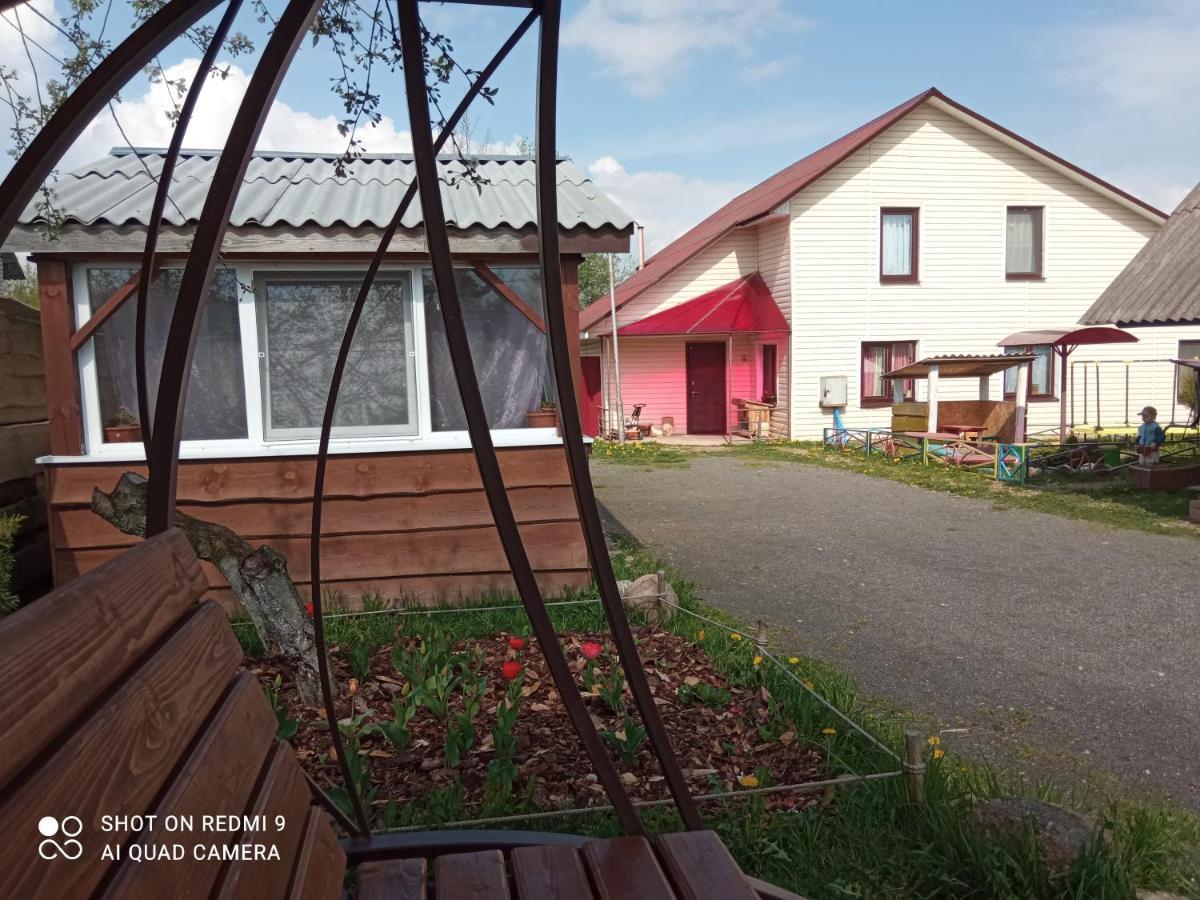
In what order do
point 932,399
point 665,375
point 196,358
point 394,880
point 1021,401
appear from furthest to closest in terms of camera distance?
point 665,375, point 932,399, point 1021,401, point 196,358, point 394,880

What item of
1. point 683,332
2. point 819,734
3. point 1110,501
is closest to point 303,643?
point 819,734

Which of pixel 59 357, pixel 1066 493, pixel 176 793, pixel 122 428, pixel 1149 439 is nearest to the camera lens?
pixel 176 793

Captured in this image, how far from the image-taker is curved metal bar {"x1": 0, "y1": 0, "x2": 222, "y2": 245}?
156 centimetres

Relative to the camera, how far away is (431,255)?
1.46m

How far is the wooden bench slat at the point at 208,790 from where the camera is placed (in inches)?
39.8

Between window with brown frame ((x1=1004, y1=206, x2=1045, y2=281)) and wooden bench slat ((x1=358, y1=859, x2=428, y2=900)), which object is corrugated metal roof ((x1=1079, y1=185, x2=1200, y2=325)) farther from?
wooden bench slat ((x1=358, y1=859, x2=428, y2=900))

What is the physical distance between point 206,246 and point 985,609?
6.01 meters

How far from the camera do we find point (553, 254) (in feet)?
5.32

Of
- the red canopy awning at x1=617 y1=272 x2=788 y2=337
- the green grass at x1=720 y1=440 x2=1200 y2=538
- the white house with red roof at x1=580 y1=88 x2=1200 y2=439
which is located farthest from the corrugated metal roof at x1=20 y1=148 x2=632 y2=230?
the white house with red roof at x1=580 y1=88 x2=1200 y2=439

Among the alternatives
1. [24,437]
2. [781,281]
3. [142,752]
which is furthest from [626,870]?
[781,281]

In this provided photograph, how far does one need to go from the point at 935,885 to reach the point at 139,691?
2312 mm

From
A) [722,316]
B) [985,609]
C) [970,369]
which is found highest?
[722,316]

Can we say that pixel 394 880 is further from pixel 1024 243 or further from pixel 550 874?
pixel 1024 243

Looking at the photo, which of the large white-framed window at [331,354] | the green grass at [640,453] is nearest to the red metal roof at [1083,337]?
the green grass at [640,453]
